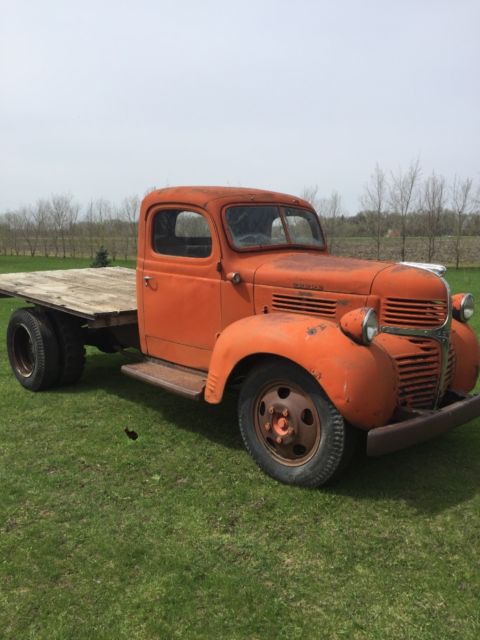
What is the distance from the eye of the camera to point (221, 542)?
2.98m

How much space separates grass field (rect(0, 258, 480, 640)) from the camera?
2398mm

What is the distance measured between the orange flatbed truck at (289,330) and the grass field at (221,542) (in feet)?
1.40

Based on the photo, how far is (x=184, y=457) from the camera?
4055 millimetres

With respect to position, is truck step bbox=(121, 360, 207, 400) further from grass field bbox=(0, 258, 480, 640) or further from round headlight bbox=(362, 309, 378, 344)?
round headlight bbox=(362, 309, 378, 344)

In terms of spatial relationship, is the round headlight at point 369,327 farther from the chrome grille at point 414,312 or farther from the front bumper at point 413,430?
the front bumper at point 413,430

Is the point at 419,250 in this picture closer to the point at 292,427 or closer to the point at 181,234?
the point at 181,234

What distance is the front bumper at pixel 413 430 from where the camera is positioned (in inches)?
122

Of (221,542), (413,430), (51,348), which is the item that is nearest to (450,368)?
(413,430)

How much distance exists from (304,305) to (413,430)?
118 cm

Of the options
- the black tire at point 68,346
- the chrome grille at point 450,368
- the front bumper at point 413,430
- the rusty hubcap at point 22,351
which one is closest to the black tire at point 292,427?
the front bumper at point 413,430

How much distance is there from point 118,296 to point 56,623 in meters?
3.79

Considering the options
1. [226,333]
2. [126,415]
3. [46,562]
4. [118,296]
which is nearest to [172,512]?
[46,562]

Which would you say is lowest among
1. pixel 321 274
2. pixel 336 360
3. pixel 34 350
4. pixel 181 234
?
pixel 34 350

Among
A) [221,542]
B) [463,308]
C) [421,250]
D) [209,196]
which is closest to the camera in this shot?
[221,542]
